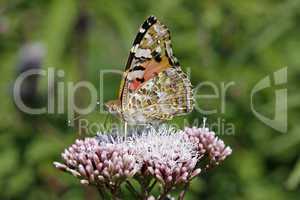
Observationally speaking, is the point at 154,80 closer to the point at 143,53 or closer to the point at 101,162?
the point at 143,53

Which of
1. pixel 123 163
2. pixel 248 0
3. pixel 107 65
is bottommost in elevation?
pixel 123 163

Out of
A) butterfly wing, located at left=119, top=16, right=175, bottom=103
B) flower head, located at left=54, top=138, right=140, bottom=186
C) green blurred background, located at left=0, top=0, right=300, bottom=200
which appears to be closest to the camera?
flower head, located at left=54, top=138, right=140, bottom=186

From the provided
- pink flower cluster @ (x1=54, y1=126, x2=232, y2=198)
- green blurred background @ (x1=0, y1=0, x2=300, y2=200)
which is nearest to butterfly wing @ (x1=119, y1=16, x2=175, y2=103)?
pink flower cluster @ (x1=54, y1=126, x2=232, y2=198)

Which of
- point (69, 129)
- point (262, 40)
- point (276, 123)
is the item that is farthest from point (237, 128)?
point (69, 129)

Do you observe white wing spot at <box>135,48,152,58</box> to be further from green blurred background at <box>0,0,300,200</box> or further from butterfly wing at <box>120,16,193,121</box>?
green blurred background at <box>0,0,300,200</box>

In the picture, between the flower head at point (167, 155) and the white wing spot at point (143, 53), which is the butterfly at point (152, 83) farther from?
the flower head at point (167, 155)

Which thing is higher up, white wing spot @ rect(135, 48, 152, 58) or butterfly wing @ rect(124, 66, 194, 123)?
white wing spot @ rect(135, 48, 152, 58)

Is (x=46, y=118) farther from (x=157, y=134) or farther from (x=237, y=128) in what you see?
(x=157, y=134)

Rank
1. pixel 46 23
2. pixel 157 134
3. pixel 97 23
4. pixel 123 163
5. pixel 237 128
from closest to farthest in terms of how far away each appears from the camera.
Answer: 1. pixel 123 163
2. pixel 157 134
3. pixel 46 23
4. pixel 97 23
5. pixel 237 128
